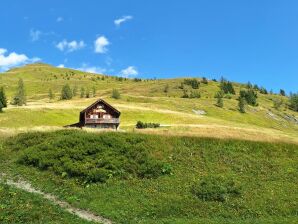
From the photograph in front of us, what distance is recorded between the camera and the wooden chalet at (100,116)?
88.8 meters

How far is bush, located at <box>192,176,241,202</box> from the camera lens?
111 ft

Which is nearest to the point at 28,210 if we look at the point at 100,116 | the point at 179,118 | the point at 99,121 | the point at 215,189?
the point at 215,189

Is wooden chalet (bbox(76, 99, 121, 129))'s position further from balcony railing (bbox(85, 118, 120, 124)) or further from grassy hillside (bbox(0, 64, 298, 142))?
grassy hillside (bbox(0, 64, 298, 142))

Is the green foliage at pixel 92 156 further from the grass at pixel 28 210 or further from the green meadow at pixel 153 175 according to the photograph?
the grass at pixel 28 210

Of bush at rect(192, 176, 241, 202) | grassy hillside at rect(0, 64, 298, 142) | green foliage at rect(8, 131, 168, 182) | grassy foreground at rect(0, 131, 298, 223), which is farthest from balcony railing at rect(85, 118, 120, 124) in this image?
bush at rect(192, 176, 241, 202)

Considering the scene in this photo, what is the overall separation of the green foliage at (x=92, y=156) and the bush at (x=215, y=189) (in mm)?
4303

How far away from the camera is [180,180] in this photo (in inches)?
1452

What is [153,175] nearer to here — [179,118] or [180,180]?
[180,180]

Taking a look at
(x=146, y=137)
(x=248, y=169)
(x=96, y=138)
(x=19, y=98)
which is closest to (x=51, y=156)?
(x=96, y=138)

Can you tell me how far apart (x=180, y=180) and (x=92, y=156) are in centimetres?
933

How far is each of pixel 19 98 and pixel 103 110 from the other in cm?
6727

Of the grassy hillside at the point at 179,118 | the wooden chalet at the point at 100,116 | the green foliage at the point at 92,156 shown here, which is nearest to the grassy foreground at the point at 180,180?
the green foliage at the point at 92,156

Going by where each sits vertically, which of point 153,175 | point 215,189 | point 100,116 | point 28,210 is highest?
point 100,116

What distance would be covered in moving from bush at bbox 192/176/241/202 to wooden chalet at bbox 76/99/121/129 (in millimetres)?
54168
